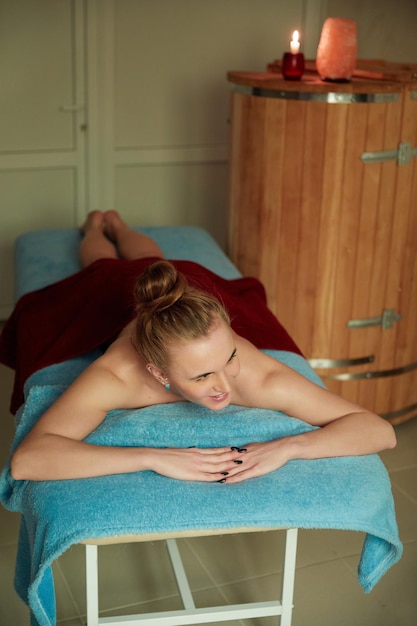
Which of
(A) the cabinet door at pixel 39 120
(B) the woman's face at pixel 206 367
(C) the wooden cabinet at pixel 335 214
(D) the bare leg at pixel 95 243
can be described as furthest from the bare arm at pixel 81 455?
(A) the cabinet door at pixel 39 120

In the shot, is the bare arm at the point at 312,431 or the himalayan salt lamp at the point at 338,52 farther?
the himalayan salt lamp at the point at 338,52

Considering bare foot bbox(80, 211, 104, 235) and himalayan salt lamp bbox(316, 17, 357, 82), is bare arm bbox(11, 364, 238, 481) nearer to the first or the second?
bare foot bbox(80, 211, 104, 235)

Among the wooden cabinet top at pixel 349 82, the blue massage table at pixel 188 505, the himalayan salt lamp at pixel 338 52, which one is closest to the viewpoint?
the blue massage table at pixel 188 505

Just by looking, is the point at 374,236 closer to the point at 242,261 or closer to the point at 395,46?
the point at 242,261

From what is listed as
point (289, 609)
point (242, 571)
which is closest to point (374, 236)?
point (242, 571)

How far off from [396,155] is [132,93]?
1412 millimetres

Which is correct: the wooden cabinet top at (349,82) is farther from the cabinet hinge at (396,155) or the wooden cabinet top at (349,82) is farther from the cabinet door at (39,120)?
the cabinet door at (39,120)

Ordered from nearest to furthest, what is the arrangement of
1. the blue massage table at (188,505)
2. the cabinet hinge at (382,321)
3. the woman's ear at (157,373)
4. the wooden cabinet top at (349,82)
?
the blue massage table at (188,505) → the woman's ear at (157,373) → the wooden cabinet top at (349,82) → the cabinet hinge at (382,321)

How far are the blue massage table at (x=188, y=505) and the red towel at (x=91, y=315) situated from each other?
0.26 meters

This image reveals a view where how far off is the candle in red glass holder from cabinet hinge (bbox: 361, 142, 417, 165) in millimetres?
343

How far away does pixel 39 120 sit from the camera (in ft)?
11.8

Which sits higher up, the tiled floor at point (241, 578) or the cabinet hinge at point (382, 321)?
the cabinet hinge at point (382, 321)

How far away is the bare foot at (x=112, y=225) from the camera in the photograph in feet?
9.67

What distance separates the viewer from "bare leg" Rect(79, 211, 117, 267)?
2654 mm
